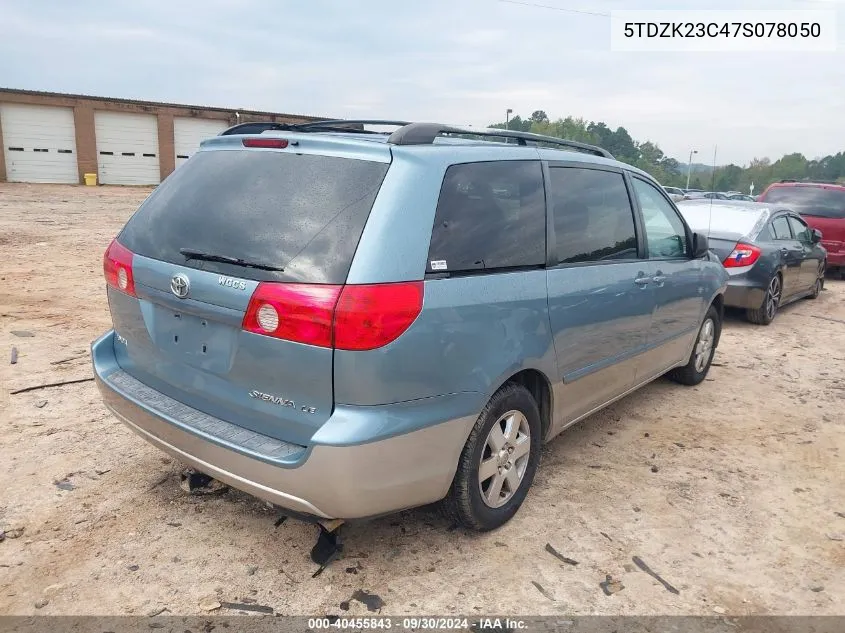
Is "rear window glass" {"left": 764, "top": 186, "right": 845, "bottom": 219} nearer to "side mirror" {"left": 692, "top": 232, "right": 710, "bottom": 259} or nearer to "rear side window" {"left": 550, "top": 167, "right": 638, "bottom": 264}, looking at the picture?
"side mirror" {"left": 692, "top": 232, "right": 710, "bottom": 259}

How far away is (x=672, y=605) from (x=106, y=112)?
3728 cm

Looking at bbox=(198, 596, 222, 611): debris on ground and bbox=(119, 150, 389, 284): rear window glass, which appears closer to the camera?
bbox=(119, 150, 389, 284): rear window glass

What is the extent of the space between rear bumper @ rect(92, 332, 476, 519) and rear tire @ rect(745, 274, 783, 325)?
6487mm

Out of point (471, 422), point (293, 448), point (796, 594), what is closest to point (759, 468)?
point (796, 594)

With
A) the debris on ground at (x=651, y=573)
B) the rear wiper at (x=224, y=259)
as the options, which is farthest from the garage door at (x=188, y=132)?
the debris on ground at (x=651, y=573)

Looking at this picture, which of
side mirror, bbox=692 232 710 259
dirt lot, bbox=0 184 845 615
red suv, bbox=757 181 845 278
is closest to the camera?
dirt lot, bbox=0 184 845 615

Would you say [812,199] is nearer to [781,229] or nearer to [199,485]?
[781,229]

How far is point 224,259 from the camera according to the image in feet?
8.32

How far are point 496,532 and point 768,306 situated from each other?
6313 mm

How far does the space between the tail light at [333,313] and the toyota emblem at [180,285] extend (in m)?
0.36

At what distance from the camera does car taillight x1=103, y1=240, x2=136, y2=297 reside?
292 centimetres

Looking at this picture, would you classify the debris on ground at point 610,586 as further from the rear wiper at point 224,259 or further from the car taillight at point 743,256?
the car taillight at point 743,256

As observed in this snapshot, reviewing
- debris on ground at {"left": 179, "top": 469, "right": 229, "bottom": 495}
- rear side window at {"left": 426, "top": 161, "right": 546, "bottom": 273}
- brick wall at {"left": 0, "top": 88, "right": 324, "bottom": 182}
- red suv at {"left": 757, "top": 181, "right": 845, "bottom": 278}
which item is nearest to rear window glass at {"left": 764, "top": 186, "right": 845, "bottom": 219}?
red suv at {"left": 757, "top": 181, "right": 845, "bottom": 278}

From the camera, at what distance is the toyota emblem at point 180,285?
8.48 feet
